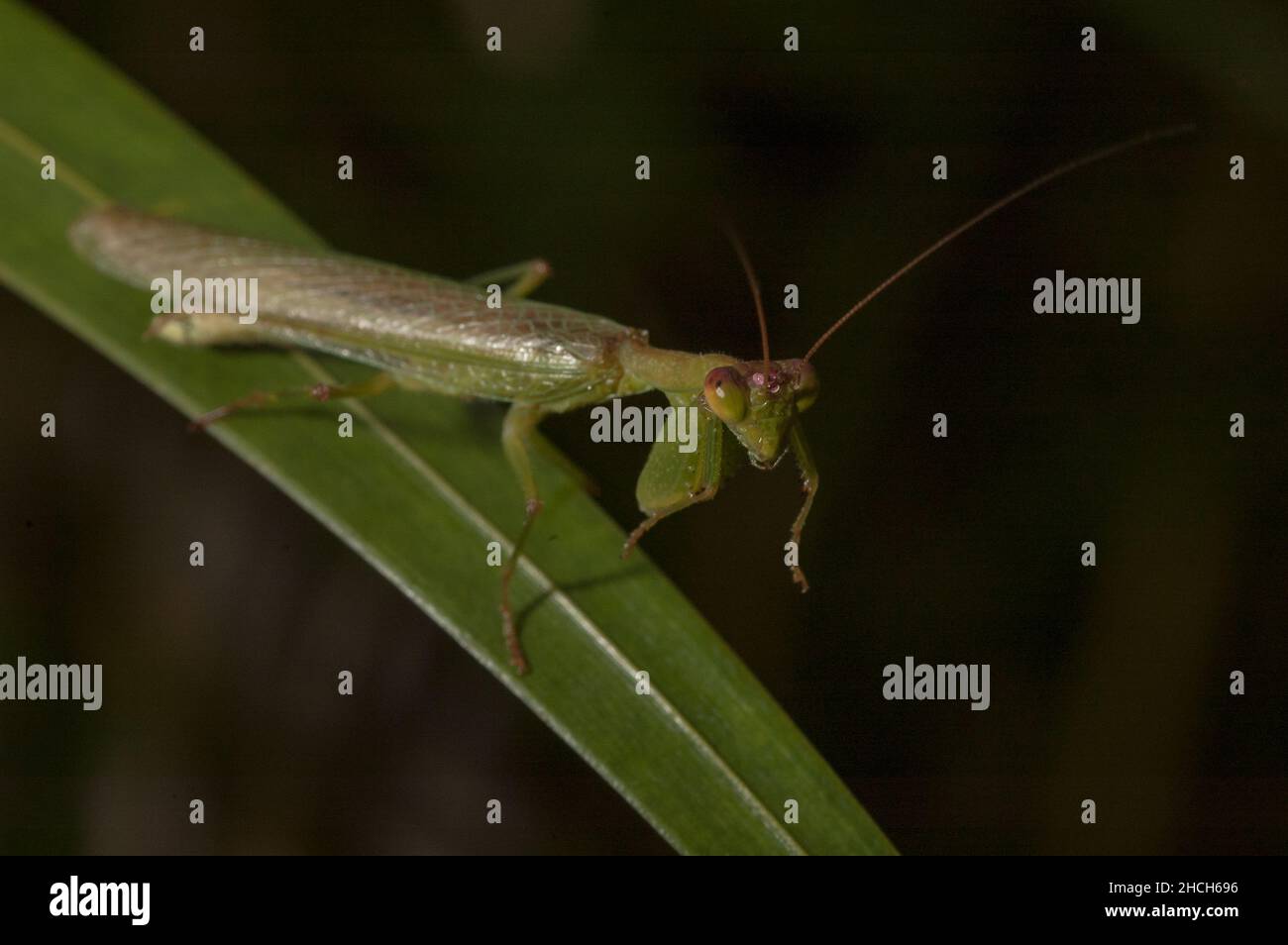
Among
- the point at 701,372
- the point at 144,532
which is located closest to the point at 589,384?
the point at 701,372

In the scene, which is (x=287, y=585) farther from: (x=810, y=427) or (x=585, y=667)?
(x=810, y=427)

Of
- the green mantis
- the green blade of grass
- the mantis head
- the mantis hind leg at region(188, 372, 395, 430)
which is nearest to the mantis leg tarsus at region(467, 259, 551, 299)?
the green mantis

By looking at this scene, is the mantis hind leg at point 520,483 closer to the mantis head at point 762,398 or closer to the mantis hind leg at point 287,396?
the mantis hind leg at point 287,396

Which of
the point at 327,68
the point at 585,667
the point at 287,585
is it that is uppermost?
the point at 327,68

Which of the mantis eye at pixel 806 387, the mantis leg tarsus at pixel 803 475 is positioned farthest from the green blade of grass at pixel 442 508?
the mantis eye at pixel 806 387

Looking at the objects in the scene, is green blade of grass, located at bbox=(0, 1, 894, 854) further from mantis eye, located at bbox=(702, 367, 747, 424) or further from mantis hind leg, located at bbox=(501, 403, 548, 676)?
mantis eye, located at bbox=(702, 367, 747, 424)

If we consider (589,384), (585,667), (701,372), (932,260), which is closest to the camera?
(585,667)
